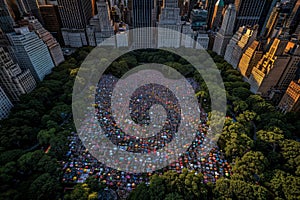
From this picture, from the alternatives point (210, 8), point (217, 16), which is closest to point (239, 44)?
point (217, 16)

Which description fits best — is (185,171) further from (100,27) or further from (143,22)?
(100,27)

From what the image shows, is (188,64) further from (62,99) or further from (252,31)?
(62,99)

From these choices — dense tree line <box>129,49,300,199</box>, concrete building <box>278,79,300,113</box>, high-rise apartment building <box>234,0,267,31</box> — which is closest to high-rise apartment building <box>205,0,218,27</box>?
high-rise apartment building <box>234,0,267,31</box>

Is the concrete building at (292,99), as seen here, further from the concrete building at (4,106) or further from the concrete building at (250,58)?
the concrete building at (4,106)

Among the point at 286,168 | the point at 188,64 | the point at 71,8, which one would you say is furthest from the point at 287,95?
the point at 71,8

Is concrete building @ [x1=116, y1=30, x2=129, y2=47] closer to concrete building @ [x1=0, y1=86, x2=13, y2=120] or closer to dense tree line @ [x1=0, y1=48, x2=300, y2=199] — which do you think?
dense tree line @ [x1=0, y1=48, x2=300, y2=199]
